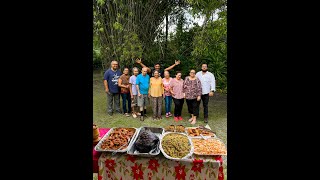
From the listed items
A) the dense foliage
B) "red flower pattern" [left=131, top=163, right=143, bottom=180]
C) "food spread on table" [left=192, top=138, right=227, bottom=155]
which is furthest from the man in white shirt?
"red flower pattern" [left=131, top=163, right=143, bottom=180]

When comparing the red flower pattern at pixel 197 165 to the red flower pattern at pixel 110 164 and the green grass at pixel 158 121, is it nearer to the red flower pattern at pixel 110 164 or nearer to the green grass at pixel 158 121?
the red flower pattern at pixel 110 164

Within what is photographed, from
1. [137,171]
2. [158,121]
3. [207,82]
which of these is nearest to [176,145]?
[137,171]

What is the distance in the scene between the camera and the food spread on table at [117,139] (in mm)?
2062

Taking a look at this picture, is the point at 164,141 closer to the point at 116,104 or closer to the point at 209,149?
the point at 209,149

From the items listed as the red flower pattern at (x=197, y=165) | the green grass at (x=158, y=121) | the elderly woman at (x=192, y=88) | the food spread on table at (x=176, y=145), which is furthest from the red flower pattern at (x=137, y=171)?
the elderly woman at (x=192, y=88)

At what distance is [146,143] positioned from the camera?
1.99 m

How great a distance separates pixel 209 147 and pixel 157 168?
50cm

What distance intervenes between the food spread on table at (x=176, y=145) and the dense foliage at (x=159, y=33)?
3.51m

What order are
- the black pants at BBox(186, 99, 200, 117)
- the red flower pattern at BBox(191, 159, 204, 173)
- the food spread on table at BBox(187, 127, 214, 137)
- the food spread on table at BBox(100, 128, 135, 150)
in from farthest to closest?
the black pants at BBox(186, 99, 200, 117), the food spread on table at BBox(187, 127, 214, 137), the food spread on table at BBox(100, 128, 135, 150), the red flower pattern at BBox(191, 159, 204, 173)

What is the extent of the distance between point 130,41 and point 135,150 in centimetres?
461

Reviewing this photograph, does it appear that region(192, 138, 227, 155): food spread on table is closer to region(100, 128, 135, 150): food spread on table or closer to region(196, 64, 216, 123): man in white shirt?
region(100, 128, 135, 150): food spread on table

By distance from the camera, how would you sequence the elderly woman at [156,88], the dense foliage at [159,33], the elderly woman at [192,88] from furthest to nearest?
1. the dense foliage at [159,33]
2. the elderly woman at [156,88]
3. the elderly woman at [192,88]

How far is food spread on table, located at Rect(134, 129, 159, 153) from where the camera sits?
6.48ft

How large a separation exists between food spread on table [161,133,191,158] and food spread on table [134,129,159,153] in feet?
0.28
